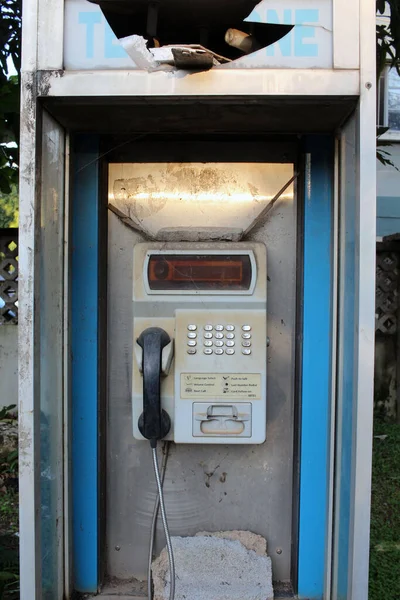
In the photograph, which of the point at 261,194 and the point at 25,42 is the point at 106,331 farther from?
the point at 25,42

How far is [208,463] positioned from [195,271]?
641 millimetres

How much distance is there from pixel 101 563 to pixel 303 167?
4.64 feet

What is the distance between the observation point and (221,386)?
59.9 inches

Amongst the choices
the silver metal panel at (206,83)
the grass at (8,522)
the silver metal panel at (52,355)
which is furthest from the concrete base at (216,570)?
the silver metal panel at (206,83)

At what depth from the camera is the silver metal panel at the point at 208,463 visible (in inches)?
66.6

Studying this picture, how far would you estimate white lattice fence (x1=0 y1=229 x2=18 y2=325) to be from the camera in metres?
3.69

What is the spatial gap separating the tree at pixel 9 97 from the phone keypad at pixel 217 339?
119 cm

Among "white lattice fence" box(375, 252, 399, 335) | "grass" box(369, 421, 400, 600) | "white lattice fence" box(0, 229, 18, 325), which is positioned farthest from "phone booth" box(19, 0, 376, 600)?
"white lattice fence" box(375, 252, 399, 335)

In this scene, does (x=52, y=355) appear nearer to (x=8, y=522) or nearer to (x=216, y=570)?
(x=216, y=570)

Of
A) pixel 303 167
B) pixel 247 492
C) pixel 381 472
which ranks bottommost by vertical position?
pixel 381 472

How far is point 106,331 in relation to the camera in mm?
1708

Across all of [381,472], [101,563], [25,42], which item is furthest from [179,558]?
[381,472]

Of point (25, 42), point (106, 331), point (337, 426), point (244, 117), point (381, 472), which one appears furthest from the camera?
point (381, 472)

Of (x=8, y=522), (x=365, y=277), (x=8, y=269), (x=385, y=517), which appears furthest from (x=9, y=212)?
(x=365, y=277)
